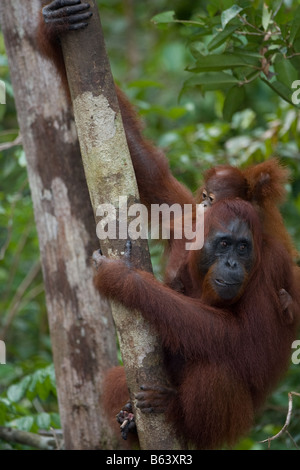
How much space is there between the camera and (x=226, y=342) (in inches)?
133

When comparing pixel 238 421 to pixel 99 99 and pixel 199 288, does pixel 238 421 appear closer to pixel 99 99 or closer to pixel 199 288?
pixel 199 288

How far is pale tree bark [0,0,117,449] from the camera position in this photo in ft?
12.7

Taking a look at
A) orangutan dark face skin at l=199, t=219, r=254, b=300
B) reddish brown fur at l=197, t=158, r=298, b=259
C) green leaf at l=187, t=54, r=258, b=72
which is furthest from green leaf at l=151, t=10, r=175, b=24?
orangutan dark face skin at l=199, t=219, r=254, b=300

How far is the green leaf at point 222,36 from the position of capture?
129 inches

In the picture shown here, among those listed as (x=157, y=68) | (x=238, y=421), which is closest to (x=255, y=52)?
(x=238, y=421)

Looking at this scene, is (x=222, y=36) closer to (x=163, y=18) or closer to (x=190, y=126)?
(x=163, y=18)

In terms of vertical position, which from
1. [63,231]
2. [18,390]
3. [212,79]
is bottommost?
[18,390]

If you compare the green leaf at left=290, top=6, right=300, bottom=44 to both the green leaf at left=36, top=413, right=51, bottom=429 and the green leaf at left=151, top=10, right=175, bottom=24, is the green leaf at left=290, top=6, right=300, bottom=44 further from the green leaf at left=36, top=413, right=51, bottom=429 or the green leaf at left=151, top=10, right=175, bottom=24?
the green leaf at left=36, top=413, right=51, bottom=429

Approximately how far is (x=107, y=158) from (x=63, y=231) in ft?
3.84

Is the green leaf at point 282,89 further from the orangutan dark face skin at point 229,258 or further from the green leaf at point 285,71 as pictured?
the orangutan dark face skin at point 229,258

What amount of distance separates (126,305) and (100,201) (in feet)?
1.70

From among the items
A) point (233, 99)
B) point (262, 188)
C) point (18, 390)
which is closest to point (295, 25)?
point (233, 99)

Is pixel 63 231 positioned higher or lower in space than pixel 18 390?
higher

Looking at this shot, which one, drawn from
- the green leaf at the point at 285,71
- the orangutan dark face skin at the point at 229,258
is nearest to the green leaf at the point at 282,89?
the green leaf at the point at 285,71
